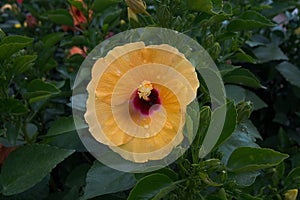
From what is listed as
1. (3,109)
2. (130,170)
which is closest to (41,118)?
(3,109)

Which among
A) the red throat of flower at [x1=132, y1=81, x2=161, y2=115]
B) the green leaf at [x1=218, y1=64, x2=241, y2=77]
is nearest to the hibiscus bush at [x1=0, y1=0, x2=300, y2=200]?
the green leaf at [x1=218, y1=64, x2=241, y2=77]

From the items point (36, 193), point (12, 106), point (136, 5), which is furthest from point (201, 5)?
point (36, 193)

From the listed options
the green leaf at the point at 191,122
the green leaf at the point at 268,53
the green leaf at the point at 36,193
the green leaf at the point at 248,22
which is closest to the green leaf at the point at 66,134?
the green leaf at the point at 36,193

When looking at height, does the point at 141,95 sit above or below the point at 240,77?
above

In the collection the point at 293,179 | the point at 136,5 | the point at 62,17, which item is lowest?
the point at 293,179

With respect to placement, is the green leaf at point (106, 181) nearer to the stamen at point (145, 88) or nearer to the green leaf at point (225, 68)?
the stamen at point (145, 88)

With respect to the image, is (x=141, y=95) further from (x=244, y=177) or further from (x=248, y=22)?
(x=248, y=22)
